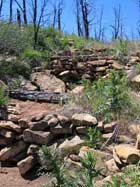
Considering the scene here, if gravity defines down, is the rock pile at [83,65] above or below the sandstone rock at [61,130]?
above

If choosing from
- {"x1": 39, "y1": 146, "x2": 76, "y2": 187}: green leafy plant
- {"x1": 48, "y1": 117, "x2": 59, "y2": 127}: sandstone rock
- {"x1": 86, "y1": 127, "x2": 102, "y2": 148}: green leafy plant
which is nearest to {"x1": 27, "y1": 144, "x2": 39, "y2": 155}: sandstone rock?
{"x1": 48, "y1": 117, "x2": 59, "y2": 127}: sandstone rock

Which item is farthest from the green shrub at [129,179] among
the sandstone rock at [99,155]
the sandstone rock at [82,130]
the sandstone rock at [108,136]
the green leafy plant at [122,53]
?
the green leafy plant at [122,53]

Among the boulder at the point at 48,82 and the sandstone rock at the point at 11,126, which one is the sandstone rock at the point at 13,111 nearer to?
the sandstone rock at the point at 11,126

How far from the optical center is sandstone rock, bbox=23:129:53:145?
17.0 feet

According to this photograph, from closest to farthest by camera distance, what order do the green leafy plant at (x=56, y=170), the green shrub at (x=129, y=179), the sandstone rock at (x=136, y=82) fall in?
the green shrub at (x=129, y=179) < the green leafy plant at (x=56, y=170) < the sandstone rock at (x=136, y=82)

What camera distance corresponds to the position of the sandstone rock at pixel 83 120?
509 centimetres

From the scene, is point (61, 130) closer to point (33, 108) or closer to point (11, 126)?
point (11, 126)

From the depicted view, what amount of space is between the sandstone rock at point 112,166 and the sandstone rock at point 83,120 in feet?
2.40

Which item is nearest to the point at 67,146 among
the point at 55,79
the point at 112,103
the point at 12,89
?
the point at 112,103

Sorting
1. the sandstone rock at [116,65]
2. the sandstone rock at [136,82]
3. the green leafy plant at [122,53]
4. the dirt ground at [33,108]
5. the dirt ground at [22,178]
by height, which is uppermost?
the green leafy plant at [122,53]

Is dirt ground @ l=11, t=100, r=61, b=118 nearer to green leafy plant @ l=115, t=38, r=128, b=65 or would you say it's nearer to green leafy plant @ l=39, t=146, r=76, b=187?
green leafy plant @ l=39, t=146, r=76, b=187

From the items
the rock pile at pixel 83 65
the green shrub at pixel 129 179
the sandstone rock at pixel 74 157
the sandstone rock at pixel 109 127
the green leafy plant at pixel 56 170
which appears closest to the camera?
the green shrub at pixel 129 179

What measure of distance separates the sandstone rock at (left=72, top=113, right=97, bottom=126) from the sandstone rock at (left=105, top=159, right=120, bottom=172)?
732 millimetres

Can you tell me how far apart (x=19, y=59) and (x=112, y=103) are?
141 inches
